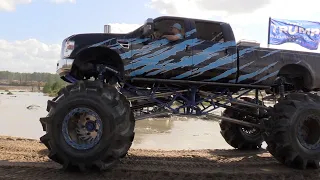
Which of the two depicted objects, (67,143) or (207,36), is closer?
(67,143)

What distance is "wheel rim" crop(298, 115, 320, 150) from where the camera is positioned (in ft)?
23.3

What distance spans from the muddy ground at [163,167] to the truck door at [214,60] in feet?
5.52

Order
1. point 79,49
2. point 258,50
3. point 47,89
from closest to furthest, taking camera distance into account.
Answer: point 79,49
point 258,50
point 47,89

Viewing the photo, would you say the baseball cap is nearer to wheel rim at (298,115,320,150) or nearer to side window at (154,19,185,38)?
side window at (154,19,185,38)

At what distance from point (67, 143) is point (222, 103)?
3.70 m

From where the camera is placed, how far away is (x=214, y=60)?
296 inches

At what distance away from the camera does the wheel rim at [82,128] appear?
5.99m

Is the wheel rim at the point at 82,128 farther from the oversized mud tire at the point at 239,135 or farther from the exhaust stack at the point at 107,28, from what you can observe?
the oversized mud tire at the point at 239,135

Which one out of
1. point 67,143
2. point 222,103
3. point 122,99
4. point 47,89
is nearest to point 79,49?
point 122,99

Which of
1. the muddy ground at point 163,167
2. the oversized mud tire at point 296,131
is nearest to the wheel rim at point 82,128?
the muddy ground at point 163,167

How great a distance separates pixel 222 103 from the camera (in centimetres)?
833

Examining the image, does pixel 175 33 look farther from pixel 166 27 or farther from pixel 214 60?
pixel 214 60

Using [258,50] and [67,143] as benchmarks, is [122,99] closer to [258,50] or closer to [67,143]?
[67,143]

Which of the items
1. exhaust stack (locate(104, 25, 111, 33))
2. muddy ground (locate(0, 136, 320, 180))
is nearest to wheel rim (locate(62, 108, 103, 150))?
muddy ground (locate(0, 136, 320, 180))
